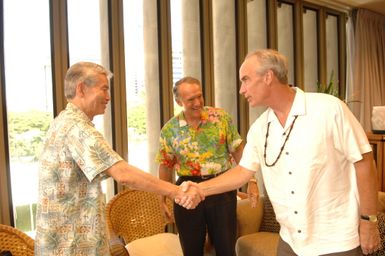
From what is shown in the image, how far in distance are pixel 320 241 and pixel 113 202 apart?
5.66 feet

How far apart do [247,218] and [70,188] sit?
5.77ft

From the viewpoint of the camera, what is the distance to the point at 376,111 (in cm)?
335

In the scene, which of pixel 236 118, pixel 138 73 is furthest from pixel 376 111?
pixel 138 73

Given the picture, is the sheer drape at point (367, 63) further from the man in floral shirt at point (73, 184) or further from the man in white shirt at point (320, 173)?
the man in floral shirt at point (73, 184)

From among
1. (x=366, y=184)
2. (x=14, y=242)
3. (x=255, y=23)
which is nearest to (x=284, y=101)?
(x=366, y=184)

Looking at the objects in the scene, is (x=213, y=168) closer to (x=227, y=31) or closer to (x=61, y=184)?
(x=61, y=184)

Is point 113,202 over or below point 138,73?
below

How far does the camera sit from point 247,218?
290 centimetres

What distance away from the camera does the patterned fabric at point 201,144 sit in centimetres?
218

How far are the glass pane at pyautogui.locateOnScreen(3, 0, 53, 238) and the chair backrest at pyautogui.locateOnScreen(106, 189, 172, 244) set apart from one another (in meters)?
0.63

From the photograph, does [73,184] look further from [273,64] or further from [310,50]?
[310,50]

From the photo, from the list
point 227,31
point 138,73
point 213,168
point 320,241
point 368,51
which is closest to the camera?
point 320,241

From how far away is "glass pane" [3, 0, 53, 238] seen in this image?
8.79ft

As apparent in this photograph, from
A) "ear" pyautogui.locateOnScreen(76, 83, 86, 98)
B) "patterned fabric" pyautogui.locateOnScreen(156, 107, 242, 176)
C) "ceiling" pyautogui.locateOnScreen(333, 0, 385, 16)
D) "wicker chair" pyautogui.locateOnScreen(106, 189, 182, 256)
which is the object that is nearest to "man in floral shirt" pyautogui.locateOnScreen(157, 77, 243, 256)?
"patterned fabric" pyautogui.locateOnScreen(156, 107, 242, 176)
